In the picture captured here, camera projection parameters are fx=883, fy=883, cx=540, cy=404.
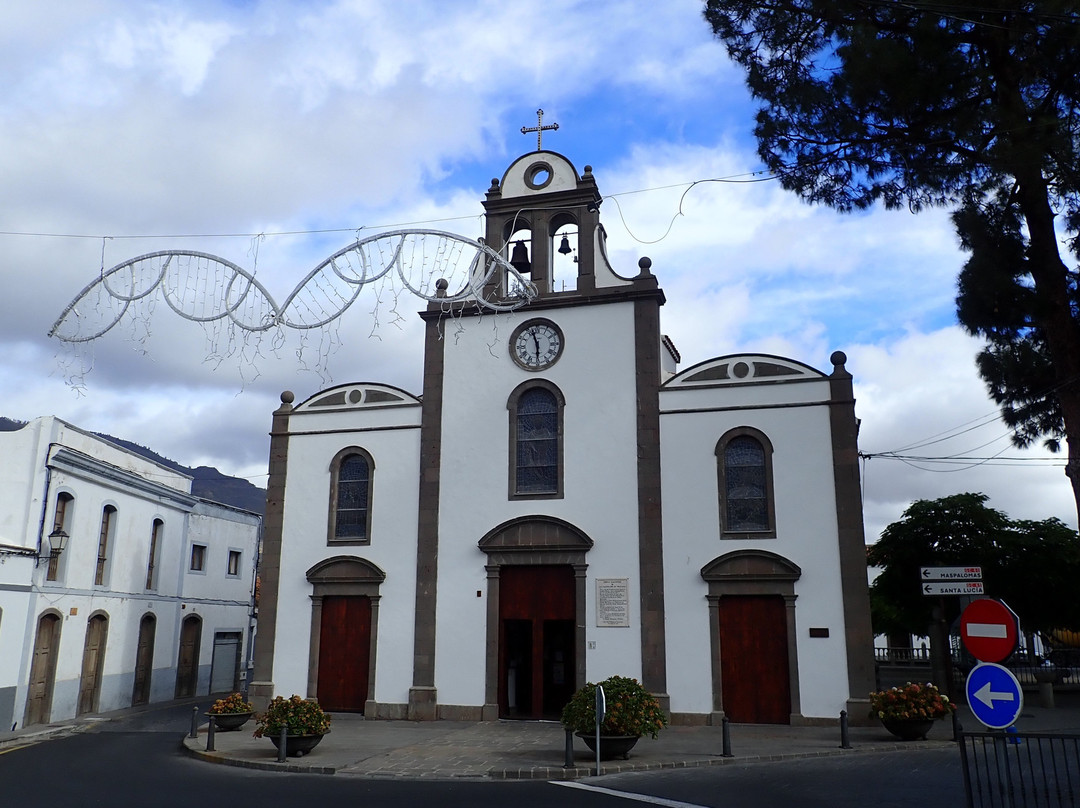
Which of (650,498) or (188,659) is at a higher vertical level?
(650,498)

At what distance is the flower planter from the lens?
1438 cm

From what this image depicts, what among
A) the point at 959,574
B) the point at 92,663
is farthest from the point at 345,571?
the point at 959,574

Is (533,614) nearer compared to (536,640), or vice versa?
(536,640)

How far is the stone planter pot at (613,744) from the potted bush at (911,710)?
4832 millimetres

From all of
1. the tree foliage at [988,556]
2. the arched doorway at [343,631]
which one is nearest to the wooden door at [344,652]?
the arched doorway at [343,631]

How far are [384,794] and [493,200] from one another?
14907mm

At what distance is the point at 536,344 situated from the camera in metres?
21.4

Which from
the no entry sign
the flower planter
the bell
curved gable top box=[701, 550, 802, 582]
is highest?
the bell

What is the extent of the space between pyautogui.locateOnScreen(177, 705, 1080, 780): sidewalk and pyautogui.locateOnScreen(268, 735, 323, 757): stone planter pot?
18cm

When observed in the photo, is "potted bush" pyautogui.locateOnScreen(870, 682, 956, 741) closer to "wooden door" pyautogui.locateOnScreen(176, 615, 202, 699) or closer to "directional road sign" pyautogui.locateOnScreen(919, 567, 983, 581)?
"directional road sign" pyautogui.locateOnScreen(919, 567, 983, 581)

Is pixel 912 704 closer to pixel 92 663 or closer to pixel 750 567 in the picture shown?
pixel 750 567

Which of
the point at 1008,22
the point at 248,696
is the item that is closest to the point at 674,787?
the point at 1008,22

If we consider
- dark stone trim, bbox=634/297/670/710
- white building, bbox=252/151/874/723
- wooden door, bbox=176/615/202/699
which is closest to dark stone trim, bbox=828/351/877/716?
white building, bbox=252/151/874/723

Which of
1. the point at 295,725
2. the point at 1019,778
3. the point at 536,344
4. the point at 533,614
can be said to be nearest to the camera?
the point at 1019,778
